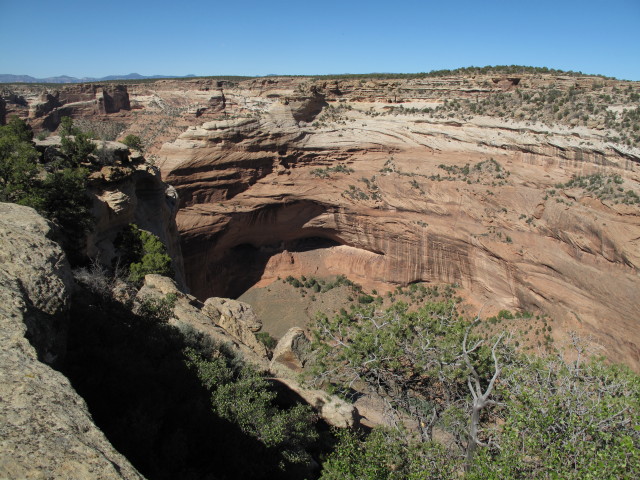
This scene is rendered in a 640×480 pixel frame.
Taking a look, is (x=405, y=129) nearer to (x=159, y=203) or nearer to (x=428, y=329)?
(x=159, y=203)

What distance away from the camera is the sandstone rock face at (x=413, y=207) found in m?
17.5

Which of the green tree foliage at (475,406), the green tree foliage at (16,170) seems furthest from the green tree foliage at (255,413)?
the green tree foliage at (16,170)

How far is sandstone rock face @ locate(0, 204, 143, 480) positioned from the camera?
292cm

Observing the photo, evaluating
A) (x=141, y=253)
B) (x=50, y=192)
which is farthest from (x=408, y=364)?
(x=50, y=192)

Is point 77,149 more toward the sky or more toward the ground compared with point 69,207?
more toward the sky

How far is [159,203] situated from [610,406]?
59.1 feet

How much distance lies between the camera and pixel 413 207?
24031mm

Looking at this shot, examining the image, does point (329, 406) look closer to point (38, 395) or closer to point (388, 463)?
point (388, 463)

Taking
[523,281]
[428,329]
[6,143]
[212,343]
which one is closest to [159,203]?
[6,143]

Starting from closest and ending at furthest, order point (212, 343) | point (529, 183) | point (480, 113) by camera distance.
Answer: point (212, 343)
point (529, 183)
point (480, 113)

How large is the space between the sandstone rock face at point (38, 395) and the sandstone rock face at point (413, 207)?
18.8 m

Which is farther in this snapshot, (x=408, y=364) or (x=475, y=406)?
(x=408, y=364)

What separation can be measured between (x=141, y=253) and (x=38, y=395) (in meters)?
12.6

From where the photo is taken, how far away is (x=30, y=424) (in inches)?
126
